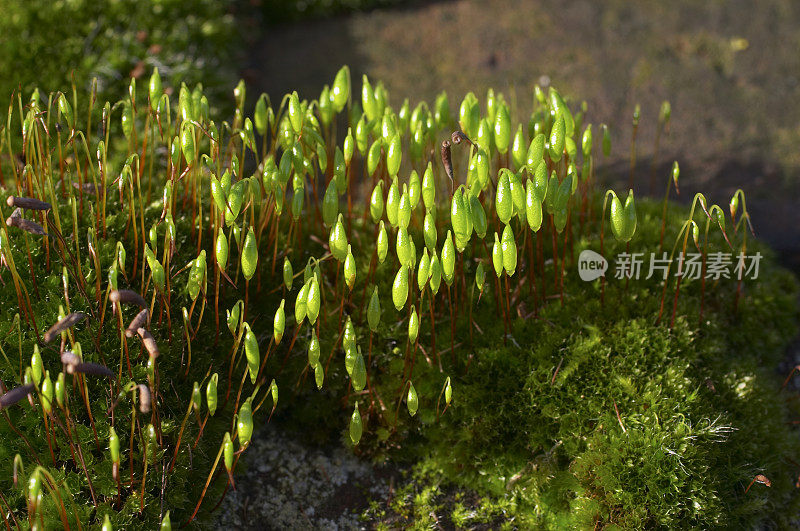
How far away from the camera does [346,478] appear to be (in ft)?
7.50

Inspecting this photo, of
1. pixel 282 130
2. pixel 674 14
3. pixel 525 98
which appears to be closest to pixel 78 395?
pixel 282 130

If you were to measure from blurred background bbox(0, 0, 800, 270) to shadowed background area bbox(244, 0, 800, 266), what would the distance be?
1 cm

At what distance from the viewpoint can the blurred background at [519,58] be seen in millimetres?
3490

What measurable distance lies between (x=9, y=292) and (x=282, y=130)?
0.97m

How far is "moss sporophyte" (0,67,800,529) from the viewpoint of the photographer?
185cm

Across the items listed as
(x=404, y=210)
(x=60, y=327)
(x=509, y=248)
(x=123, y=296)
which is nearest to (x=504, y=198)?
(x=509, y=248)

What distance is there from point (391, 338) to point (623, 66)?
265 cm

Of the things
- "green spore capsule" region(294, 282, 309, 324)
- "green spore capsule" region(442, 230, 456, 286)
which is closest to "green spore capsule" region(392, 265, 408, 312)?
"green spore capsule" region(442, 230, 456, 286)

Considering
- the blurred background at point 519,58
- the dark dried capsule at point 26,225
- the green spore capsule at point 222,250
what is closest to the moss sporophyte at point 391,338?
the green spore capsule at point 222,250

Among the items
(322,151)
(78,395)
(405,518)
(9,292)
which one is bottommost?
(405,518)

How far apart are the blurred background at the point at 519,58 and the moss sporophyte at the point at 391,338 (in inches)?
44.0

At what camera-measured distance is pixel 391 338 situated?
2.34 m

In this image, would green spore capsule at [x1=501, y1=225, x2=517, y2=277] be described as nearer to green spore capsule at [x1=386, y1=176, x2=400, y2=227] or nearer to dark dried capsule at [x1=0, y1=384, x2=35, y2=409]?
green spore capsule at [x1=386, y1=176, x2=400, y2=227]

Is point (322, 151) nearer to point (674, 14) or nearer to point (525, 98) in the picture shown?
point (525, 98)
